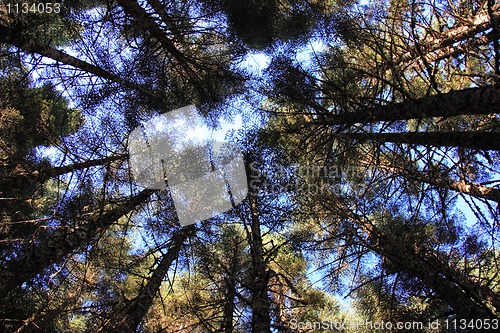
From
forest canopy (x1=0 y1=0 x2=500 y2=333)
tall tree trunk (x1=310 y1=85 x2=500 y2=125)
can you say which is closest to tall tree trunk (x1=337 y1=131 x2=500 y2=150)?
tall tree trunk (x1=310 y1=85 x2=500 y2=125)

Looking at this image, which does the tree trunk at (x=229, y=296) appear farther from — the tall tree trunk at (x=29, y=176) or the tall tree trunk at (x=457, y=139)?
the tall tree trunk at (x=29, y=176)

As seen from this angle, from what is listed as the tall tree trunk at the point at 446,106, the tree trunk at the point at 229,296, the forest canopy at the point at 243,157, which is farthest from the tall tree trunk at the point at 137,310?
the tall tree trunk at the point at 446,106

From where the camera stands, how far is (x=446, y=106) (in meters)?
3.57

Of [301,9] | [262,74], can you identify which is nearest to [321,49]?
[301,9]

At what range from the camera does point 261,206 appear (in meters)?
6.62

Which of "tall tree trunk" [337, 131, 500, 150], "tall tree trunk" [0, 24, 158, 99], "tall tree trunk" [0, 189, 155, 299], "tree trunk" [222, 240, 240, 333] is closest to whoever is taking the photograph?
"tree trunk" [222, 240, 240, 333]

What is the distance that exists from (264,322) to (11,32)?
16.3 ft

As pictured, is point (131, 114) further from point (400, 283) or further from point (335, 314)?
point (335, 314)

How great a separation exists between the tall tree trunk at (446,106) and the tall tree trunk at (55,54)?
4112mm

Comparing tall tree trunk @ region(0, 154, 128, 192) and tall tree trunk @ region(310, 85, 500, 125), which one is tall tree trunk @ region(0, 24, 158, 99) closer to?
tall tree trunk @ region(0, 154, 128, 192)

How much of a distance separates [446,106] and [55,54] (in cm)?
580

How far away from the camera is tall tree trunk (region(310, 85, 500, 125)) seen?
10.5 ft

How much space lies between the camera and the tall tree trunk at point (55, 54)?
15.3ft

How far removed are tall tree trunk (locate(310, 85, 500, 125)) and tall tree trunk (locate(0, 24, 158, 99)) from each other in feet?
13.5
